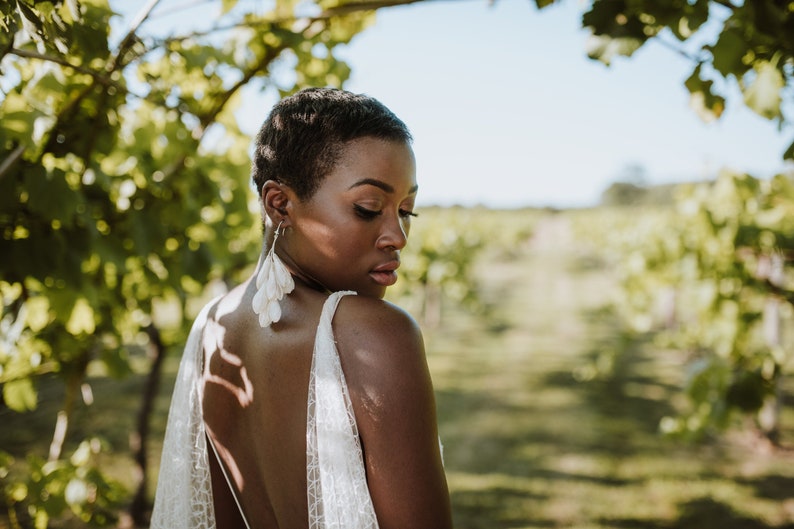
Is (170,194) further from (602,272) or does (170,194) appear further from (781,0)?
(602,272)

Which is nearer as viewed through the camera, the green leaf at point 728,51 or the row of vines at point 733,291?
the green leaf at point 728,51

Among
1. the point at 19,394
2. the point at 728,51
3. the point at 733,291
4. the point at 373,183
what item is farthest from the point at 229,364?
the point at 733,291

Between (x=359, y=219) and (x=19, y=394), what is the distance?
215 centimetres

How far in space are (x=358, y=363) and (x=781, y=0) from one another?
146 centimetres

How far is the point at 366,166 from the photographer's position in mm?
1143

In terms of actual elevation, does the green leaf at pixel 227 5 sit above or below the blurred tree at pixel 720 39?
above

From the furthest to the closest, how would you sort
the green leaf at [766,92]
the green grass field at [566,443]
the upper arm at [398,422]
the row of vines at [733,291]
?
1. the green grass field at [566,443]
2. the row of vines at [733,291]
3. the green leaf at [766,92]
4. the upper arm at [398,422]

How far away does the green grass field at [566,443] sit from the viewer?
21.8ft

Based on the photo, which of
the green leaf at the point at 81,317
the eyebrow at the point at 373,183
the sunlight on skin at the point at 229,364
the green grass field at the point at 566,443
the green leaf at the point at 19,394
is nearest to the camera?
the eyebrow at the point at 373,183

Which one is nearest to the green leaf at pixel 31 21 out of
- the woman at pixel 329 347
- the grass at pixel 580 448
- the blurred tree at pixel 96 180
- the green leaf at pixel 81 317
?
the blurred tree at pixel 96 180

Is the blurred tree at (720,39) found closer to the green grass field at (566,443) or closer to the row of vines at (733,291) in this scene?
the row of vines at (733,291)

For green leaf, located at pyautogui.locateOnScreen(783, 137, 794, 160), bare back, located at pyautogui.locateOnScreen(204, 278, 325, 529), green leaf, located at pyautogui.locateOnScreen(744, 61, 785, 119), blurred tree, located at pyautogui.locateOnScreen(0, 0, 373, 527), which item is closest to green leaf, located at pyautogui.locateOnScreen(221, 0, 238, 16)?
blurred tree, located at pyautogui.locateOnScreen(0, 0, 373, 527)

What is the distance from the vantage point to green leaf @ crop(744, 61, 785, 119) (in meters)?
1.65

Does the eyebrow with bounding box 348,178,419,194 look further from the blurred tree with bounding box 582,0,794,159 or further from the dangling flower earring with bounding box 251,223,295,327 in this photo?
the blurred tree with bounding box 582,0,794,159
